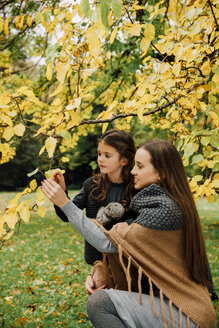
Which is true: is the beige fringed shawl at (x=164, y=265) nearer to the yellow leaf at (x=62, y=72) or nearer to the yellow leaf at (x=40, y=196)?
the yellow leaf at (x=40, y=196)

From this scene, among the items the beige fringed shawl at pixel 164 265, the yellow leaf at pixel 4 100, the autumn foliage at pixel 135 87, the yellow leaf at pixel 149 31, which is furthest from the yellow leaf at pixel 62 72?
the beige fringed shawl at pixel 164 265

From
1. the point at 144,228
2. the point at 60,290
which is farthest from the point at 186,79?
the point at 60,290

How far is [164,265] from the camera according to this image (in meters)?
1.80

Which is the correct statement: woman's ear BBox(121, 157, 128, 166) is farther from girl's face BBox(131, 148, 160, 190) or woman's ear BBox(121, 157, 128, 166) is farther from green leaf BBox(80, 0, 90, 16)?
green leaf BBox(80, 0, 90, 16)

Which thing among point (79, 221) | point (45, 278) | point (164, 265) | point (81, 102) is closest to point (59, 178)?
point (79, 221)

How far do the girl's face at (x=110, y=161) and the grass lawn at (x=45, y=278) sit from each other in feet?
3.60

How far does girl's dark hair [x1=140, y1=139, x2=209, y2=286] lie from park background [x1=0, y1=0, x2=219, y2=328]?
0.28 m

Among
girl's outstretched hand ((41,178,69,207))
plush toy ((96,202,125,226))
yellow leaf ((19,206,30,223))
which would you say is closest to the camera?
yellow leaf ((19,206,30,223))

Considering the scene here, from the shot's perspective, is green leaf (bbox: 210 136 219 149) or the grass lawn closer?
green leaf (bbox: 210 136 219 149)

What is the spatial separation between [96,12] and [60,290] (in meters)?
3.76

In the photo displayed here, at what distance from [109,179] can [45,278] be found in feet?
8.64

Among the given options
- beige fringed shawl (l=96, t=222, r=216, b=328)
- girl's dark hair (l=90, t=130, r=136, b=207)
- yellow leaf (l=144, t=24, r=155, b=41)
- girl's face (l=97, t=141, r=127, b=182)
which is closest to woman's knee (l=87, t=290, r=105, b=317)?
beige fringed shawl (l=96, t=222, r=216, b=328)

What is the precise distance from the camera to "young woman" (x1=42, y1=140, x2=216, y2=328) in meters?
1.77

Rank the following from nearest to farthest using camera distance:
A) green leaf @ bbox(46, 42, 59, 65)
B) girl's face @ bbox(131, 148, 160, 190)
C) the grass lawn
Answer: green leaf @ bbox(46, 42, 59, 65) → girl's face @ bbox(131, 148, 160, 190) → the grass lawn
